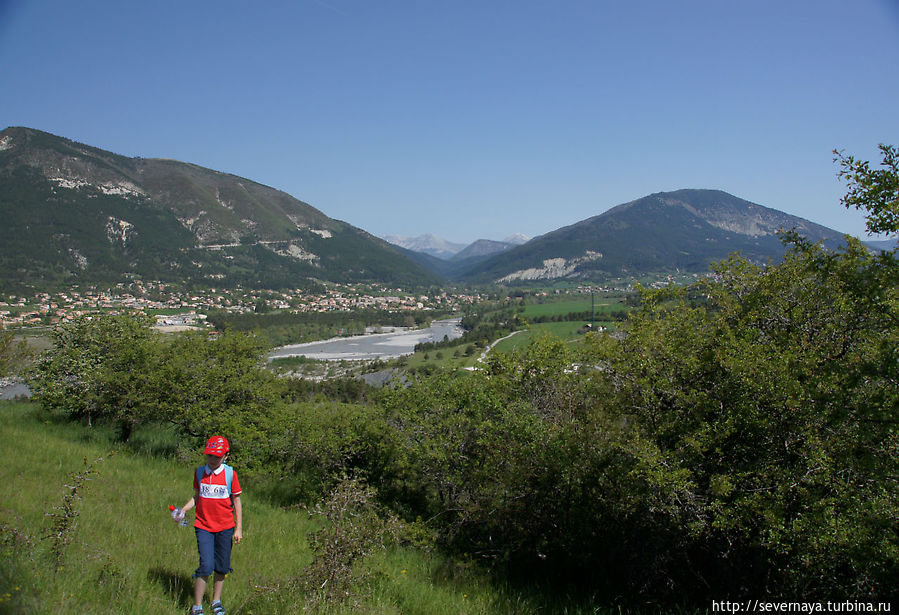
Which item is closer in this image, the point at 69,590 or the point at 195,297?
the point at 69,590

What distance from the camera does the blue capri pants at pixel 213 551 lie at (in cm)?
396

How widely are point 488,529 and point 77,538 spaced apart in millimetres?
5750

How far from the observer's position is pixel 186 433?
1261cm

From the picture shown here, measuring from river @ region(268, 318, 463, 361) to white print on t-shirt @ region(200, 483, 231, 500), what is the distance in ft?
207

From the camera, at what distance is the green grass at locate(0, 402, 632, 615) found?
3812 millimetres

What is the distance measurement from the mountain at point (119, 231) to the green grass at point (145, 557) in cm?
11082

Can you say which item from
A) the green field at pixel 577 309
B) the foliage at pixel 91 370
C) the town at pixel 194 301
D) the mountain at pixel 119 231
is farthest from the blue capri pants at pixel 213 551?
the mountain at pixel 119 231

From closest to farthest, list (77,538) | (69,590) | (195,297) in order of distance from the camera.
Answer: (69,590)
(77,538)
(195,297)

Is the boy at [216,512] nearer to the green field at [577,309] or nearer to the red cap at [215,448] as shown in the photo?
the red cap at [215,448]

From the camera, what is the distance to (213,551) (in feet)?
13.4

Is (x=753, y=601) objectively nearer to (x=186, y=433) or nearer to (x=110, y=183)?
(x=186, y=433)

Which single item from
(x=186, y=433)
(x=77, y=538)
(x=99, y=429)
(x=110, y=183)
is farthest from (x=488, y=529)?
(x=110, y=183)

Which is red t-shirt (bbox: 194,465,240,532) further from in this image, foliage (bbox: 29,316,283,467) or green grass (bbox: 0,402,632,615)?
foliage (bbox: 29,316,283,467)

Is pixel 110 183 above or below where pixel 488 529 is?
above
